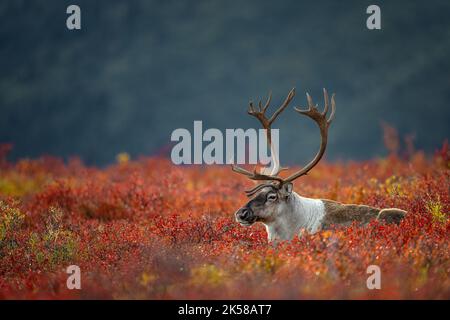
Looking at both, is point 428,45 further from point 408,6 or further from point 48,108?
point 48,108

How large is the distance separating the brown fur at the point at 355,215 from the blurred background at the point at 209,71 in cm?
2822

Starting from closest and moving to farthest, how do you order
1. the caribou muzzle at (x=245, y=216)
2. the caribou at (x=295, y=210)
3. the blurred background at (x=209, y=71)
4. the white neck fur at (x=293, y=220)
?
1. the caribou muzzle at (x=245, y=216)
2. the caribou at (x=295, y=210)
3. the white neck fur at (x=293, y=220)
4. the blurred background at (x=209, y=71)

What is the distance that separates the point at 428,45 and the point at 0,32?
69.3 feet

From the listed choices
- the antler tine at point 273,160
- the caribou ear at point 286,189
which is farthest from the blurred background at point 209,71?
the caribou ear at point 286,189

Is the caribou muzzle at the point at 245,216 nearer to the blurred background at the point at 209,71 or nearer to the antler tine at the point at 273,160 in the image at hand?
the antler tine at the point at 273,160

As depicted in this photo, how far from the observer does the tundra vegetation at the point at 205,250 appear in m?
6.21

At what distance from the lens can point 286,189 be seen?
7969mm

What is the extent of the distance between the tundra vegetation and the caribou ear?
20.1 inches

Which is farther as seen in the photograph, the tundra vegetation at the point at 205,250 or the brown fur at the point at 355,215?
the brown fur at the point at 355,215

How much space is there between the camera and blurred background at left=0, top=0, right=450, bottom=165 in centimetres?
3934

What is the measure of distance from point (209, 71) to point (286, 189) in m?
37.2

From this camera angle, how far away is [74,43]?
1706 inches

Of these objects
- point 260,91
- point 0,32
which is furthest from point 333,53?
point 0,32
